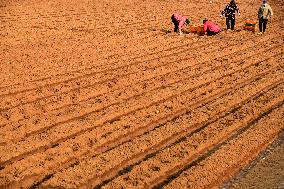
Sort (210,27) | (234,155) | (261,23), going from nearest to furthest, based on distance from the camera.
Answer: (234,155)
(210,27)
(261,23)

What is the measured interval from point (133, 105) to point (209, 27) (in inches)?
246

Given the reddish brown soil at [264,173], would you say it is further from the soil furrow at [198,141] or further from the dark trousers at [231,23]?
the dark trousers at [231,23]

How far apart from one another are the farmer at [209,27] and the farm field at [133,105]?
0.30m

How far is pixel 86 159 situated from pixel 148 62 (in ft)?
14.9

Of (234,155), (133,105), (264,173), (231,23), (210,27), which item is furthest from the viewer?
(231,23)

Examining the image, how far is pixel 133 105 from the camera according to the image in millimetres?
6797

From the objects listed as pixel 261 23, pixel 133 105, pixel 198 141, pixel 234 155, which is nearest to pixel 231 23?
pixel 261 23

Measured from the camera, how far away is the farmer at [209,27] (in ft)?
39.2

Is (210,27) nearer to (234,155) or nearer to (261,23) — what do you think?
(261,23)

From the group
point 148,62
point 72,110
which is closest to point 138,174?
point 72,110

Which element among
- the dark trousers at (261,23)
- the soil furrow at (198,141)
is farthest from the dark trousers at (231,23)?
the soil furrow at (198,141)

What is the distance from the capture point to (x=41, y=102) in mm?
6859

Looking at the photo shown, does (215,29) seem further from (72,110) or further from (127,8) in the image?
(72,110)

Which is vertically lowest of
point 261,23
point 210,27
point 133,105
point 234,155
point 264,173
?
point 264,173
